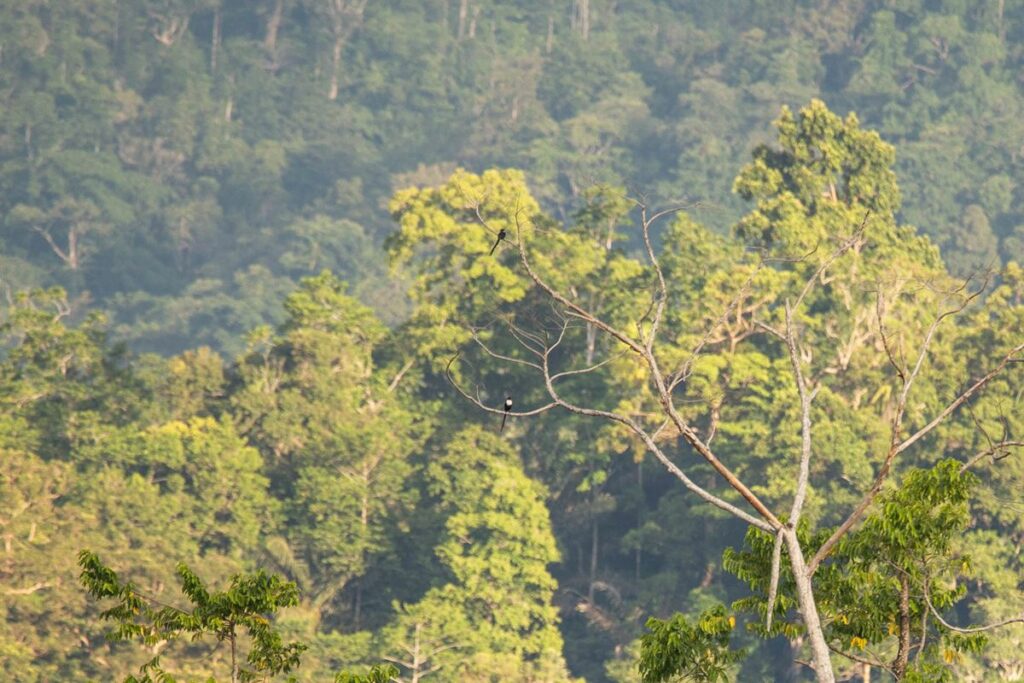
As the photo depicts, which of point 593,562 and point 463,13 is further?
point 463,13

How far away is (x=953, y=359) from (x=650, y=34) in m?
81.0

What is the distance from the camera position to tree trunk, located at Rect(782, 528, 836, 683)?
19391 mm

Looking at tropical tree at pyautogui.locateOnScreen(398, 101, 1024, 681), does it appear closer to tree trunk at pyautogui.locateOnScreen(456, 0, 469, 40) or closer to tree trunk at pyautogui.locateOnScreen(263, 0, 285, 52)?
tree trunk at pyautogui.locateOnScreen(263, 0, 285, 52)

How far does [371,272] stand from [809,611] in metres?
88.7

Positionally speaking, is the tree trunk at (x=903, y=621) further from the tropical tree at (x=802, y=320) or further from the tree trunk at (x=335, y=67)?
the tree trunk at (x=335, y=67)

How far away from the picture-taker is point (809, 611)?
19547 millimetres

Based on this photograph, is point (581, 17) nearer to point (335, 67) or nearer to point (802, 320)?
point (335, 67)

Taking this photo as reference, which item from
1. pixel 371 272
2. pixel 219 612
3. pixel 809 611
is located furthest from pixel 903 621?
pixel 371 272

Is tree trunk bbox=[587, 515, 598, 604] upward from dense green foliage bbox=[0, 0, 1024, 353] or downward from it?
upward

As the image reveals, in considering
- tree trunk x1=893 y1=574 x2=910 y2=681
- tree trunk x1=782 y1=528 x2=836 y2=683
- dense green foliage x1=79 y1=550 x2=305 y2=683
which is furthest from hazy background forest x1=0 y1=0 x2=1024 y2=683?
tree trunk x1=893 y1=574 x2=910 y2=681

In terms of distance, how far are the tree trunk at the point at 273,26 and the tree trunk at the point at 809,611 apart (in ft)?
379

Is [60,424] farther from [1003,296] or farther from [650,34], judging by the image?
[650,34]

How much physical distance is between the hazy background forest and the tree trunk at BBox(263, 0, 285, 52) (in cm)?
35

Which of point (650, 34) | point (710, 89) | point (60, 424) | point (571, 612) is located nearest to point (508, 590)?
point (571, 612)
